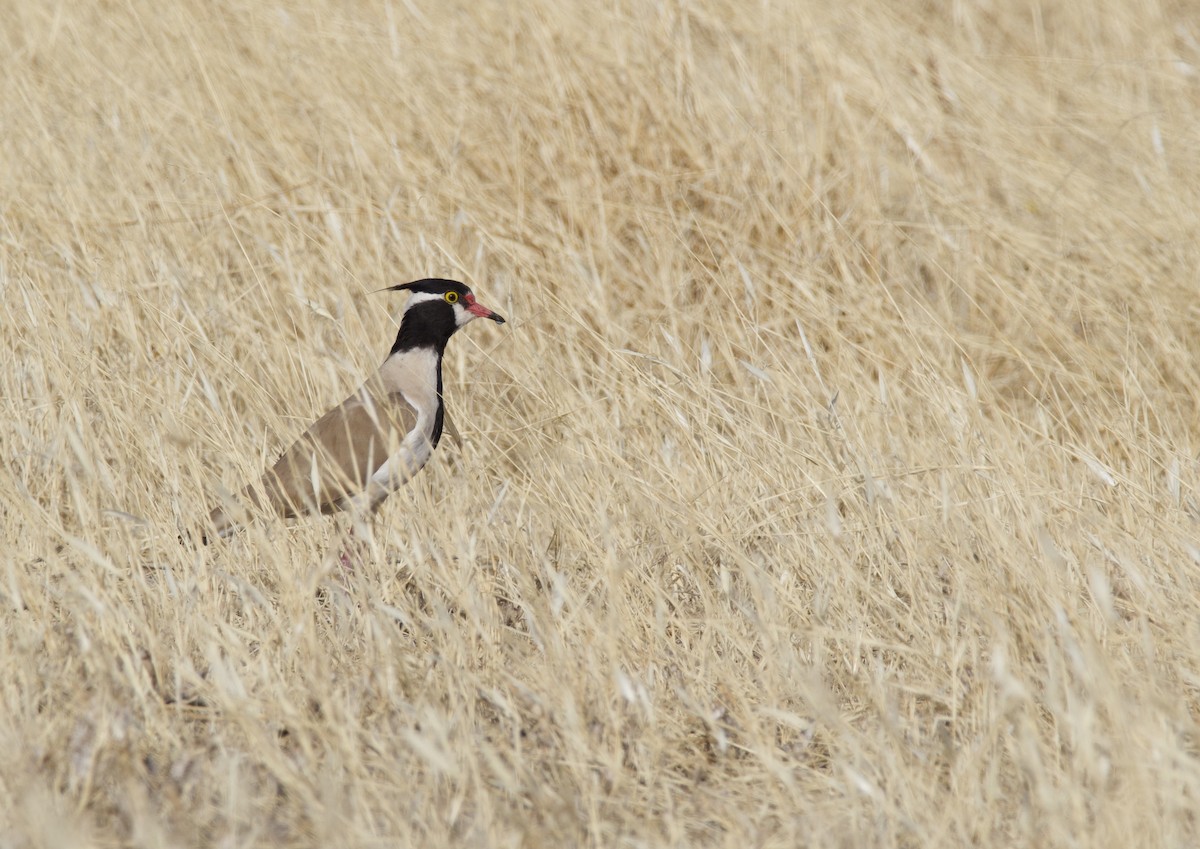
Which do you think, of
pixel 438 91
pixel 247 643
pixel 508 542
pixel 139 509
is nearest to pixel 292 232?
pixel 438 91

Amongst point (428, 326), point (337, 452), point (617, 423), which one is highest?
point (428, 326)

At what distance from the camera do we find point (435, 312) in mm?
5008

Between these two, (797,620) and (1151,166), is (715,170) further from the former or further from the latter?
(797,620)

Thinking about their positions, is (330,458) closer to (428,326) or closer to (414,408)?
(414,408)

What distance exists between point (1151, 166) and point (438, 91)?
3060 mm

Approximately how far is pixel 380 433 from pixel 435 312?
1.09 m

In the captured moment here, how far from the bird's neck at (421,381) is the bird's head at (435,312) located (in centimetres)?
4

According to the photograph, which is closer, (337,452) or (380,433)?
(380,433)

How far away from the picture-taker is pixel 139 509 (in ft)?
14.2

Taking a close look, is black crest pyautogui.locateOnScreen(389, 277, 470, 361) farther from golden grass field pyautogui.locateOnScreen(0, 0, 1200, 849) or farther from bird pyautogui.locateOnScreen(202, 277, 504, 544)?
golden grass field pyautogui.locateOnScreen(0, 0, 1200, 849)

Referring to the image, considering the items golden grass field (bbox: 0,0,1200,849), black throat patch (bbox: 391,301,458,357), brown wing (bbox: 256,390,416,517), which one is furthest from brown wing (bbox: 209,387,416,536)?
black throat patch (bbox: 391,301,458,357)

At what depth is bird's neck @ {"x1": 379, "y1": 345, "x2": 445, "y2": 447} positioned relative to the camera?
15.8 ft

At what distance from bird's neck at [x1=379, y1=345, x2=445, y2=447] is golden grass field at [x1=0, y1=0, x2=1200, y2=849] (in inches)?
8.2

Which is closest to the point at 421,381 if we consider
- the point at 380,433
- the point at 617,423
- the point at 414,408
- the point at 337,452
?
the point at 414,408
